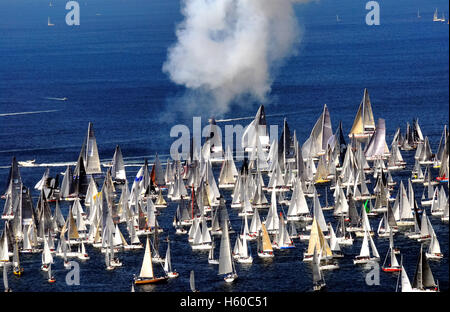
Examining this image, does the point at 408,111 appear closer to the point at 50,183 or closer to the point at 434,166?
the point at 434,166

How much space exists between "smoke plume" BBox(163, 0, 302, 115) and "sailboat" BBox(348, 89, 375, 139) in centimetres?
3110

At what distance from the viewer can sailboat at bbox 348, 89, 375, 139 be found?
117000 millimetres

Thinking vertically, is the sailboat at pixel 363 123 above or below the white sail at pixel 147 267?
above

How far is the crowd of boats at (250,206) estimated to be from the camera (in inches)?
2852

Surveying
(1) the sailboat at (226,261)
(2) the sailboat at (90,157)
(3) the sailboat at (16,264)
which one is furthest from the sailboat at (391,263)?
(2) the sailboat at (90,157)

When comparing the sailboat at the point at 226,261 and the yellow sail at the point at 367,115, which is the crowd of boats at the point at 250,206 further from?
the yellow sail at the point at 367,115

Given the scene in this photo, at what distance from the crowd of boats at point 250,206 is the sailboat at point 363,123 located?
6100 mm

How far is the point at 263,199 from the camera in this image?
293ft

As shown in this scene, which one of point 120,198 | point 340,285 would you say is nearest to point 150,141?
point 120,198

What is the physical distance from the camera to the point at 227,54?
161750 millimetres

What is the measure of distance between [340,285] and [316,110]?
77287 millimetres

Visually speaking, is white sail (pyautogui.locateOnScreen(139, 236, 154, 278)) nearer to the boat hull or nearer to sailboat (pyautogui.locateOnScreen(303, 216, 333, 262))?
the boat hull

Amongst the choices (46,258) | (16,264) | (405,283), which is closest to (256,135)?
(46,258)

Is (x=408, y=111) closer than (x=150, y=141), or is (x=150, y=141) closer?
(x=150, y=141)
